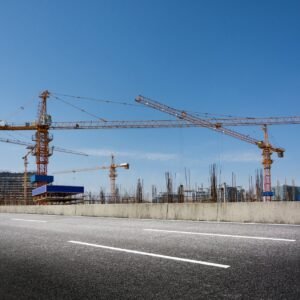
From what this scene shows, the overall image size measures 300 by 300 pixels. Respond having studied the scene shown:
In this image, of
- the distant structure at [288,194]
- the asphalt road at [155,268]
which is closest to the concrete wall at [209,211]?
the asphalt road at [155,268]

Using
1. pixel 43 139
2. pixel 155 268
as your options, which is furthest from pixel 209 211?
pixel 43 139

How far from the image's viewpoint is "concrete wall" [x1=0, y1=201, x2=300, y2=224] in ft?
39.5

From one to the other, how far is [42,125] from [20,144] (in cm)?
2697

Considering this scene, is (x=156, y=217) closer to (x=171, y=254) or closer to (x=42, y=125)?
(x=171, y=254)

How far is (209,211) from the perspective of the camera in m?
14.1

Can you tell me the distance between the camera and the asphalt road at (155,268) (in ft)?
12.7

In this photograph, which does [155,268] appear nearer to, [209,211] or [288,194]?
[209,211]

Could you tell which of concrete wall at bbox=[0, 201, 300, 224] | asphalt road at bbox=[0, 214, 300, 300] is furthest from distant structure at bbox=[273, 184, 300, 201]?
asphalt road at bbox=[0, 214, 300, 300]

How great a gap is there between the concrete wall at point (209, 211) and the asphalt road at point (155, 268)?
421cm

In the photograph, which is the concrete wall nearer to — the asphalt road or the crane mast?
the asphalt road

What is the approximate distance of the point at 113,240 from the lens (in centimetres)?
800

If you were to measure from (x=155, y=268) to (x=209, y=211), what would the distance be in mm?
9454

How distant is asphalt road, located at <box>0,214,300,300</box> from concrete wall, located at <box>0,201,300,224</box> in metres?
4.21

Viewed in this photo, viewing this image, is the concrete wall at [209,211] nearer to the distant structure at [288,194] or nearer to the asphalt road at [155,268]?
the asphalt road at [155,268]
